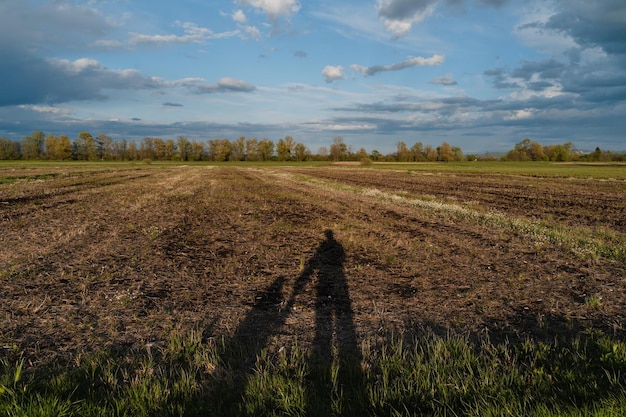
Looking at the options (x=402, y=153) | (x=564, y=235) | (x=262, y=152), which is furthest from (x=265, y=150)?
(x=564, y=235)

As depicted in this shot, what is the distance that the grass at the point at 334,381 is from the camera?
3629 mm

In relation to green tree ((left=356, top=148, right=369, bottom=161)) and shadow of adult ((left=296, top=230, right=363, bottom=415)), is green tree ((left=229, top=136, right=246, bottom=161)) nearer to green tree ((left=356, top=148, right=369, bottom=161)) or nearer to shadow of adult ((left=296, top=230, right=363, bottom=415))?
green tree ((left=356, top=148, right=369, bottom=161))

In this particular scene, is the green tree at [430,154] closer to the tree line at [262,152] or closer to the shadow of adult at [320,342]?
the tree line at [262,152]

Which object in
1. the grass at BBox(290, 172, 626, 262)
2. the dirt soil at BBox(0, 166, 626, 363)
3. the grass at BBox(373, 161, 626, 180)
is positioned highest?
the grass at BBox(373, 161, 626, 180)

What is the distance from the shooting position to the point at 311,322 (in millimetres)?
6051

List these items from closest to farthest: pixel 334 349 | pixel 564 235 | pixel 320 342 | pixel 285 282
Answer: pixel 334 349 → pixel 320 342 → pixel 285 282 → pixel 564 235

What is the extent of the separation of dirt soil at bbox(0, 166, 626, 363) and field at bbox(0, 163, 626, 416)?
1.9 inches

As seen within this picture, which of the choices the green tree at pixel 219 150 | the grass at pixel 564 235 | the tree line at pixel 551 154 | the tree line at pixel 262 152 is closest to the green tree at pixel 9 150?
the tree line at pixel 262 152

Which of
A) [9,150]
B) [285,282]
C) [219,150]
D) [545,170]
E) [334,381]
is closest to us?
[334,381]

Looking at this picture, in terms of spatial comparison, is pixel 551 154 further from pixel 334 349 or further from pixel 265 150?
pixel 334 349

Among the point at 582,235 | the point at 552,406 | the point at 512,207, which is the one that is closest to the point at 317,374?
the point at 552,406

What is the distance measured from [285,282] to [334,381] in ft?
13.3

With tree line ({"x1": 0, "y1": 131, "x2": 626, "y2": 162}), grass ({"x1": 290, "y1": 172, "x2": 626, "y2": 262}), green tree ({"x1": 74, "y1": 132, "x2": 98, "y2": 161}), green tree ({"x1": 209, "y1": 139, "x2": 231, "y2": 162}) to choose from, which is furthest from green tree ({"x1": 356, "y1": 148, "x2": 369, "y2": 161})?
grass ({"x1": 290, "y1": 172, "x2": 626, "y2": 262})

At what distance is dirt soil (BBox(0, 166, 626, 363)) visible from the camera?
578 cm
